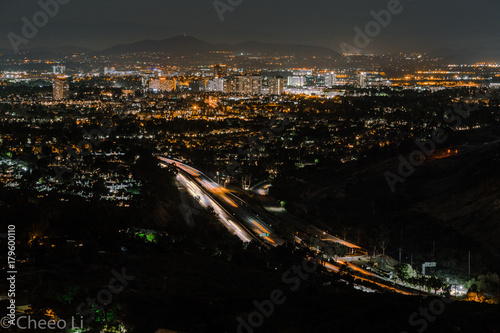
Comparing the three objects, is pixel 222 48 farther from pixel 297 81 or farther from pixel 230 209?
pixel 230 209

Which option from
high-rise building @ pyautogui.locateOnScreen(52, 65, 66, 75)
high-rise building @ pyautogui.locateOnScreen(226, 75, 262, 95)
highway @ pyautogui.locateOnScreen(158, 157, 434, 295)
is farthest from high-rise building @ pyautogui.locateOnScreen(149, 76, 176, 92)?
highway @ pyautogui.locateOnScreen(158, 157, 434, 295)

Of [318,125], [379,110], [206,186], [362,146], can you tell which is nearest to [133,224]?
[206,186]

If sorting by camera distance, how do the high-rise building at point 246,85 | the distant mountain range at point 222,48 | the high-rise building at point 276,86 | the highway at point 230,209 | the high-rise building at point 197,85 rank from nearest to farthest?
the highway at point 230,209 → the high-rise building at point 276,86 → the high-rise building at point 246,85 → the high-rise building at point 197,85 → the distant mountain range at point 222,48

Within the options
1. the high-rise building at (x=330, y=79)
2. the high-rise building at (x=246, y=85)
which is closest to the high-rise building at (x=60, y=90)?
the high-rise building at (x=246, y=85)

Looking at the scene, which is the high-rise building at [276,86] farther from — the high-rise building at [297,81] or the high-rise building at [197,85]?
the high-rise building at [297,81]

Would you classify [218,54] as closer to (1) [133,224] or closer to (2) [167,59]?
(2) [167,59]

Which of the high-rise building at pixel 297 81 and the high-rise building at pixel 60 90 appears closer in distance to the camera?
the high-rise building at pixel 60 90
